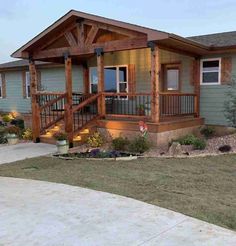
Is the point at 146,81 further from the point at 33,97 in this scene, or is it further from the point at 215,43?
the point at 33,97

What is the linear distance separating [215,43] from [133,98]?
13.3 feet

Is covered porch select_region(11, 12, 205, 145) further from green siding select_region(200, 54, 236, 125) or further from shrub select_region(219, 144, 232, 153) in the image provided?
shrub select_region(219, 144, 232, 153)

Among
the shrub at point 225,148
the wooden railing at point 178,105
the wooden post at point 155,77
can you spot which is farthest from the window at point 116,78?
the shrub at point 225,148

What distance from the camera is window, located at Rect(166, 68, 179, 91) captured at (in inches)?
530

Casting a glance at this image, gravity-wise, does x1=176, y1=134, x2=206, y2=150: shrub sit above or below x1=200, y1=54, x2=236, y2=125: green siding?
below

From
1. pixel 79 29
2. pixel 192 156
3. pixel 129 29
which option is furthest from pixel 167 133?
Answer: pixel 79 29

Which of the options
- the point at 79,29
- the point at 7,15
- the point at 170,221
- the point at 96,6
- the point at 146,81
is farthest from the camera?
the point at 7,15

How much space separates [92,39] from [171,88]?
13.4ft

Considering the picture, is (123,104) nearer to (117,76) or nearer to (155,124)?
(117,76)

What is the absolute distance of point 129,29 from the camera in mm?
10188

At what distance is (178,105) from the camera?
515 inches

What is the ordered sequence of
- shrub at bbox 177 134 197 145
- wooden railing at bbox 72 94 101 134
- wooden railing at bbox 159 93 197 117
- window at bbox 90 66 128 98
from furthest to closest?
1. window at bbox 90 66 128 98
2. wooden railing at bbox 159 93 197 117
3. wooden railing at bbox 72 94 101 134
4. shrub at bbox 177 134 197 145

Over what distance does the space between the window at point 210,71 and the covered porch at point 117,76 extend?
24cm

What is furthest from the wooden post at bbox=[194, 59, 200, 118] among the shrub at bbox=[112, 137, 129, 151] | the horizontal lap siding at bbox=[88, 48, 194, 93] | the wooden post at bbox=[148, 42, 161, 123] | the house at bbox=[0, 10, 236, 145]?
the shrub at bbox=[112, 137, 129, 151]
